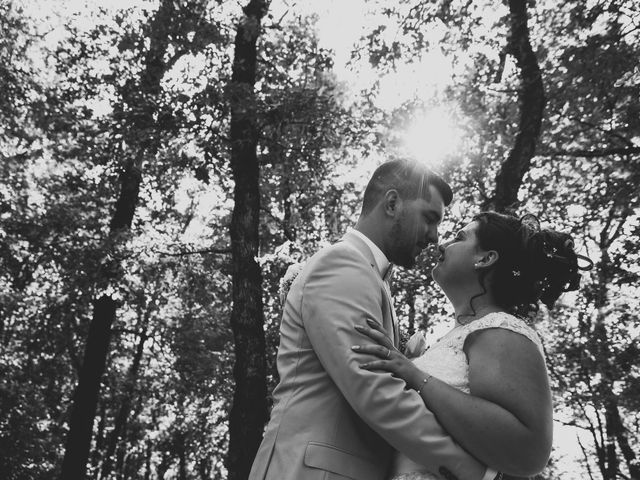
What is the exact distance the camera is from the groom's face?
2920mm

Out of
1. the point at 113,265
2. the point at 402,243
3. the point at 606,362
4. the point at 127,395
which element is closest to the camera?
the point at 402,243

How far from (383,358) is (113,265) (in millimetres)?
10251

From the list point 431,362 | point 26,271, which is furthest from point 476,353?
point 26,271

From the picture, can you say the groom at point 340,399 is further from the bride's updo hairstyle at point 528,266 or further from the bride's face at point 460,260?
the bride's updo hairstyle at point 528,266

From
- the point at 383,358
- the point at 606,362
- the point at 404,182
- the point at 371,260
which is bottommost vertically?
the point at 383,358

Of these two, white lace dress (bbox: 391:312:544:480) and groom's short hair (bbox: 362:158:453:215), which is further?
groom's short hair (bbox: 362:158:453:215)

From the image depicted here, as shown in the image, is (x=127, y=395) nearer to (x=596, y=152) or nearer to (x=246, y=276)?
(x=246, y=276)

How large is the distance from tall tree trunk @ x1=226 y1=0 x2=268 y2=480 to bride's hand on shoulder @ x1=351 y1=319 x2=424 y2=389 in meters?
6.11

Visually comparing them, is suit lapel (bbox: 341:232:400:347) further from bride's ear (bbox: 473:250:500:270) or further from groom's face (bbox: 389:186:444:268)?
bride's ear (bbox: 473:250:500:270)

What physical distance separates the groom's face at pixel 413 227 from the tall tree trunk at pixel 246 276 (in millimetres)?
5678

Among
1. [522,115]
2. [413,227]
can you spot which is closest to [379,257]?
[413,227]

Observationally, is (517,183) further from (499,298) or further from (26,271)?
(26,271)

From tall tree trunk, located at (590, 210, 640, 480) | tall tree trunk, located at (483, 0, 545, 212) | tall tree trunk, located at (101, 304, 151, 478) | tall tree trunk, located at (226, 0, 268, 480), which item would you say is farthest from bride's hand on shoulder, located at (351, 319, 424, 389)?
tall tree trunk, located at (101, 304, 151, 478)

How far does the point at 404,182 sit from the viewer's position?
10.0 feet
